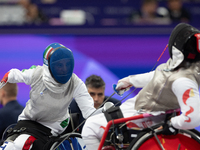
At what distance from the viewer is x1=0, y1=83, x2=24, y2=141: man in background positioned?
3.32 metres

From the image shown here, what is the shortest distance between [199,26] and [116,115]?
4.00 m

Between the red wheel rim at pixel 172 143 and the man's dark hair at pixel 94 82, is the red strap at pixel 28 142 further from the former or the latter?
the man's dark hair at pixel 94 82

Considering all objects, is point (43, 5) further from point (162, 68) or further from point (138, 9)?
point (162, 68)

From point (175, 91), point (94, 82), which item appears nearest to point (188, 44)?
point (175, 91)

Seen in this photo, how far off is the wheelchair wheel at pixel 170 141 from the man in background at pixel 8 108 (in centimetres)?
147

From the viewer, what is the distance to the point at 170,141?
238 centimetres

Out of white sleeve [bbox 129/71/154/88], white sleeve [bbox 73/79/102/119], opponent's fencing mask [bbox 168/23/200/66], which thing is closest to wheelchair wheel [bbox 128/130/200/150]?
white sleeve [bbox 129/71/154/88]

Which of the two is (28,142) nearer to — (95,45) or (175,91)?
(175,91)

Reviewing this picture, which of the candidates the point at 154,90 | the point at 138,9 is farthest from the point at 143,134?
the point at 138,9

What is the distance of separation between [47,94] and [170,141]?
1081 millimetres

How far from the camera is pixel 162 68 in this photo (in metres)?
2.46

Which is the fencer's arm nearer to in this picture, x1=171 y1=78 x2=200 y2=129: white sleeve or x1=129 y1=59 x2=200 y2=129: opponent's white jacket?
x1=129 y1=59 x2=200 y2=129: opponent's white jacket

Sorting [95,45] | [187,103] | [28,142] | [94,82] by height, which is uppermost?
[95,45]

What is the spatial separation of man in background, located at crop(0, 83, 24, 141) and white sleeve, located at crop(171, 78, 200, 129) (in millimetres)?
1730
